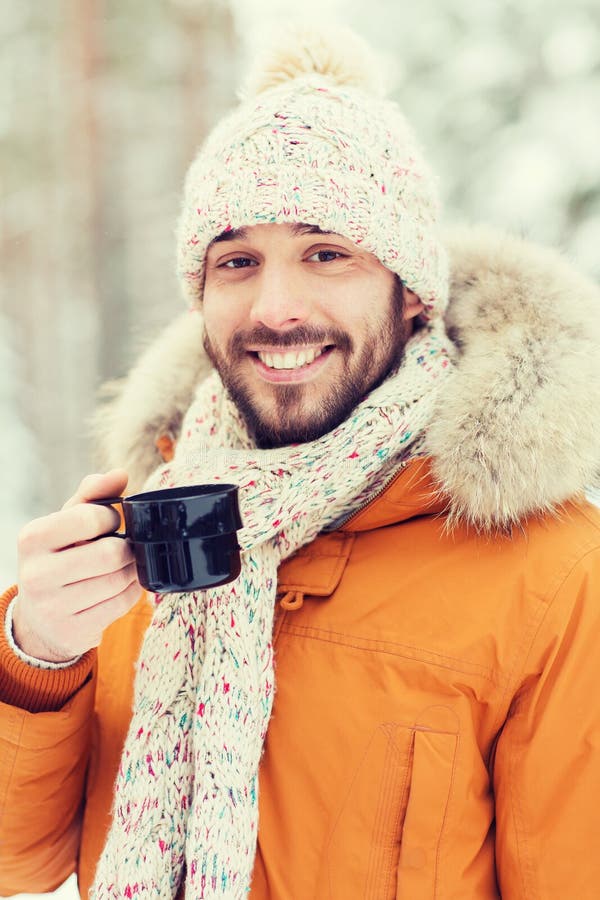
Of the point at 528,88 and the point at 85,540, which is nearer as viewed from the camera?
the point at 85,540

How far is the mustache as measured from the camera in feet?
4.88

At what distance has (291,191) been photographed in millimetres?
1411

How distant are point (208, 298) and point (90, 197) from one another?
237cm

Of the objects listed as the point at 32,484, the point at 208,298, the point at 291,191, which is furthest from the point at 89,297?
the point at 291,191

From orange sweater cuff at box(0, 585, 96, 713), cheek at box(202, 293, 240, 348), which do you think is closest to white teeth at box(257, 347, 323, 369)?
cheek at box(202, 293, 240, 348)

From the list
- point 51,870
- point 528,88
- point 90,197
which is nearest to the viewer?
point 51,870

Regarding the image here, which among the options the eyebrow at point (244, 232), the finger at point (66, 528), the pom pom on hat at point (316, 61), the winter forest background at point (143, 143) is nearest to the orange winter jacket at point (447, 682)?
the finger at point (66, 528)

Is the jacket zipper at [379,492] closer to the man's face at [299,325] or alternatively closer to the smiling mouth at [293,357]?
the man's face at [299,325]

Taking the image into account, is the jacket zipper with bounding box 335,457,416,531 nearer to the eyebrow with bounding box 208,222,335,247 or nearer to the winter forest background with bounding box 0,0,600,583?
the eyebrow with bounding box 208,222,335,247

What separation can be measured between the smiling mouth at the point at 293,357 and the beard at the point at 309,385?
2 cm

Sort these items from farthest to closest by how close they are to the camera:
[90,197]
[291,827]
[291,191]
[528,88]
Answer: [90,197] < [528,88] < [291,191] < [291,827]

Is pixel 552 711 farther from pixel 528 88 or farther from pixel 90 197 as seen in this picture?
pixel 90 197

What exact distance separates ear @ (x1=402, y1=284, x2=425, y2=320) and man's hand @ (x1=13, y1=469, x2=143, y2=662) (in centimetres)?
82

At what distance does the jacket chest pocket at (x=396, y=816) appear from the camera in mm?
1176
